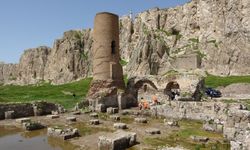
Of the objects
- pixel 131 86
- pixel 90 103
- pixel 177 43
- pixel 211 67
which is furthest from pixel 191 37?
pixel 90 103

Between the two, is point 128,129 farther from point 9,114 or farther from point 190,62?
point 190,62

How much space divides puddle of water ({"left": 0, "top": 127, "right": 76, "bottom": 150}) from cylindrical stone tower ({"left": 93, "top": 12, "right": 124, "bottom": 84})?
40.6ft

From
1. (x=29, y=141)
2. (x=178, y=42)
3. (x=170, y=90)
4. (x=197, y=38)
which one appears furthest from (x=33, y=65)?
(x=29, y=141)

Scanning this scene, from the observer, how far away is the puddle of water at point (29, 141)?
13.4 m

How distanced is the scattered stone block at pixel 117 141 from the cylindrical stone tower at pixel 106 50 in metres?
15.9

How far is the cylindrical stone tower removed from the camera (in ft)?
95.7

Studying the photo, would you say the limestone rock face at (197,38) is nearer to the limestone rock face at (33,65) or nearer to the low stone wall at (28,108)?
the low stone wall at (28,108)

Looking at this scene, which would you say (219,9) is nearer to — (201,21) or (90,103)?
(201,21)

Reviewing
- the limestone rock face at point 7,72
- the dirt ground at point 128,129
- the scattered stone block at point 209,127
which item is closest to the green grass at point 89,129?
the dirt ground at point 128,129

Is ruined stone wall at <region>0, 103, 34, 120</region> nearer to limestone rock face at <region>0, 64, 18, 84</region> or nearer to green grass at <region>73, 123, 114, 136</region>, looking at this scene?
green grass at <region>73, 123, 114, 136</region>

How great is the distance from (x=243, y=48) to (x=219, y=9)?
13.2 m

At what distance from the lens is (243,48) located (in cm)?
6588

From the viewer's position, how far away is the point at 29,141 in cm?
1476

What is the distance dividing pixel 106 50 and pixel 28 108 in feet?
31.5
